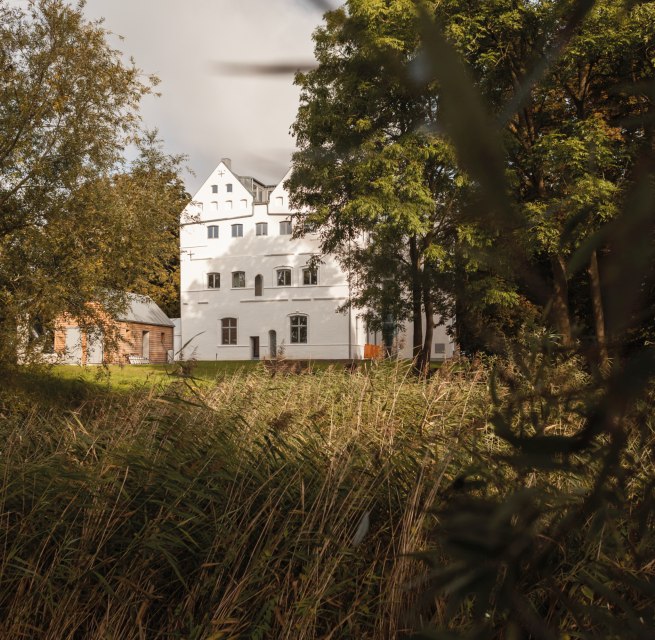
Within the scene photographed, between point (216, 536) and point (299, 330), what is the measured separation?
29.6 meters

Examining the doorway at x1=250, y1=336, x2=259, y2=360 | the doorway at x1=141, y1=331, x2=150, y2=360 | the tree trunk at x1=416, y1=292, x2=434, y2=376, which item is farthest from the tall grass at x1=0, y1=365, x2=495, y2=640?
the doorway at x1=141, y1=331, x2=150, y2=360

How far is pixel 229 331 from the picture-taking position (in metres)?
34.3

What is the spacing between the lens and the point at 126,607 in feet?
9.08

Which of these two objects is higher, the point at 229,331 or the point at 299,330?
the point at 229,331

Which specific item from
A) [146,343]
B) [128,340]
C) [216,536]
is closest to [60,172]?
[128,340]

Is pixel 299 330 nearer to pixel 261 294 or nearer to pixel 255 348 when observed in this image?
pixel 255 348

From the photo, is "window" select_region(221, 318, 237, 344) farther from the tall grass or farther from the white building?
the tall grass

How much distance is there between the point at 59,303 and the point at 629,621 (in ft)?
27.9

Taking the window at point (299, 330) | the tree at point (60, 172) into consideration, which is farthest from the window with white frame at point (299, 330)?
the tree at point (60, 172)

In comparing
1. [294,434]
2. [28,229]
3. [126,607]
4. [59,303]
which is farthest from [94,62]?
[126,607]

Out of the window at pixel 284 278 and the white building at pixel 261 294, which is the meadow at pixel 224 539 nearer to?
the white building at pixel 261 294

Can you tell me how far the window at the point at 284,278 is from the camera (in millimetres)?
33031

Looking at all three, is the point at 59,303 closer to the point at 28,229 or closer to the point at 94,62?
the point at 28,229

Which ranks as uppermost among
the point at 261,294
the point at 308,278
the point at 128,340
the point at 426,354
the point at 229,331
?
the point at 308,278
